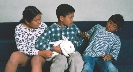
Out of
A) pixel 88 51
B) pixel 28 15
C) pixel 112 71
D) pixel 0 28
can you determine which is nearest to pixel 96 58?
pixel 88 51

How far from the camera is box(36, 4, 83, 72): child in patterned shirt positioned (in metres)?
1.68

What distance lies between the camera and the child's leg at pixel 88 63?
1765 millimetres

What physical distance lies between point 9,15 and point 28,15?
0.85 m

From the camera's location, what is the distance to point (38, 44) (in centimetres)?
186

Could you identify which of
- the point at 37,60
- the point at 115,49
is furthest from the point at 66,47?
the point at 115,49

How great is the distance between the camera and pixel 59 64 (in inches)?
65.9

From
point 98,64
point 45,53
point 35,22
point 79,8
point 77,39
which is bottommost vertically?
point 98,64

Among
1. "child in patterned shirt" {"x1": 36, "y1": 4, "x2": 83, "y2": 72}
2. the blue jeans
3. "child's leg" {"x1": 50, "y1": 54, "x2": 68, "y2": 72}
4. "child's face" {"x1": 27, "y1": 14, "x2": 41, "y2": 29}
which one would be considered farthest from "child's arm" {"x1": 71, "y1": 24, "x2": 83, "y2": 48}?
"child's face" {"x1": 27, "y1": 14, "x2": 41, "y2": 29}

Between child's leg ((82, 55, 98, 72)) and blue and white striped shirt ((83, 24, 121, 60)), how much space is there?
5cm

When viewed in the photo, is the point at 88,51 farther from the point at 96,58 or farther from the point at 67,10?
the point at 67,10

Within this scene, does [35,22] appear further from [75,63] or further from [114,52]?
[114,52]

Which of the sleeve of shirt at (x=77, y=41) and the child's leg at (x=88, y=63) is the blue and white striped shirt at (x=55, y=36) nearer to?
the sleeve of shirt at (x=77, y=41)

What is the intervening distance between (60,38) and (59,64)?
1.17 ft

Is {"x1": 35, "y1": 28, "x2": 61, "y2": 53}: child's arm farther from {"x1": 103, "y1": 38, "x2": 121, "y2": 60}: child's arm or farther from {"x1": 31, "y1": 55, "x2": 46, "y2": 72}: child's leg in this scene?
{"x1": 103, "y1": 38, "x2": 121, "y2": 60}: child's arm
